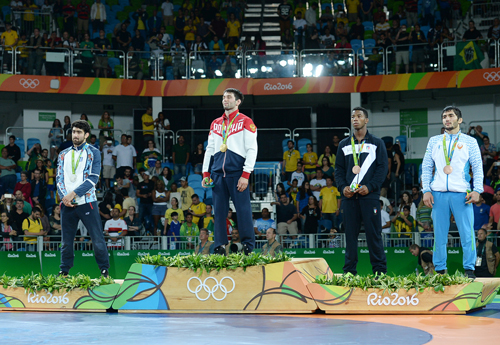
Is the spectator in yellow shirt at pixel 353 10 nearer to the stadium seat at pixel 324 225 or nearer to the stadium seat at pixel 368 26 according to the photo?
the stadium seat at pixel 368 26

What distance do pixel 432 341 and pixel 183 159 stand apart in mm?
14329

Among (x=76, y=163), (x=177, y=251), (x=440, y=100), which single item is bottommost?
(x=177, y=251)

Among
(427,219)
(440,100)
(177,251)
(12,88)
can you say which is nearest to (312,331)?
(177,251)

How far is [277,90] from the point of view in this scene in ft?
65.8

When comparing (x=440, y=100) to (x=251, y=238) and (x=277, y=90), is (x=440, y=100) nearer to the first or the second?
(x=277, y=90)

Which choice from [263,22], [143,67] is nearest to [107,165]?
[143,67]

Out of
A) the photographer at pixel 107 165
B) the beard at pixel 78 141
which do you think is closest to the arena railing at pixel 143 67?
Answer: the photographer at pixel 107 165

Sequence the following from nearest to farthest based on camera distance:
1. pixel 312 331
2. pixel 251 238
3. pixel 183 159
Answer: pixel 312 331, pixel 251 238, pixel 183 159

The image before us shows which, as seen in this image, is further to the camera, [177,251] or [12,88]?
[12,88]

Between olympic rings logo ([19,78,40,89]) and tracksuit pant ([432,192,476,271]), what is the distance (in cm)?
1568

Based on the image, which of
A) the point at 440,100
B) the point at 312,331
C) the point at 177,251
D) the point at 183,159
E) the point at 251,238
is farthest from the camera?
the point at 440,100

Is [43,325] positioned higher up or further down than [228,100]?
further down

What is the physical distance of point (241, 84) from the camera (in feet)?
65.2

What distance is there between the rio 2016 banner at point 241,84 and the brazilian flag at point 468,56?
1.51ft
